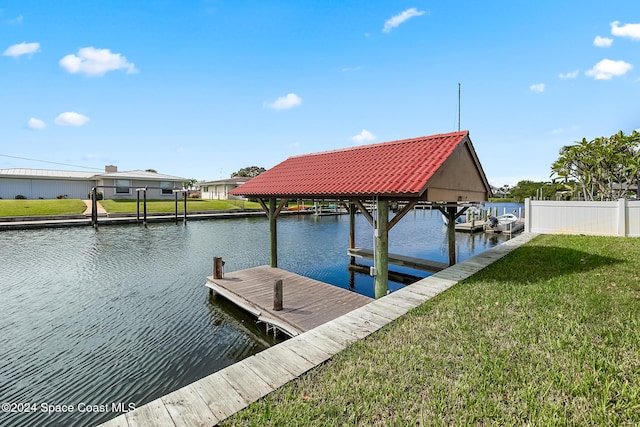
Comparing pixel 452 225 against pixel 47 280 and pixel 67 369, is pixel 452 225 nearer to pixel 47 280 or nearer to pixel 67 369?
pixel 67 369

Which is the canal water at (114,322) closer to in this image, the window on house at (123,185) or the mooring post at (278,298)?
the mooring post at (278,298)

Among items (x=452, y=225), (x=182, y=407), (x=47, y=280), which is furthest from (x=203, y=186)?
(x=182, y=407)

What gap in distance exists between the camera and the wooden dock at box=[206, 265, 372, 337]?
7336 millimetres

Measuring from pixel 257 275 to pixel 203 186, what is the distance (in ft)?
177

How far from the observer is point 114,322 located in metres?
8.52

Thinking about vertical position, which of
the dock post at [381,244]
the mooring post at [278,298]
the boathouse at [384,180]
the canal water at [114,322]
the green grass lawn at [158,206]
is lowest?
the canal water at [114,322]

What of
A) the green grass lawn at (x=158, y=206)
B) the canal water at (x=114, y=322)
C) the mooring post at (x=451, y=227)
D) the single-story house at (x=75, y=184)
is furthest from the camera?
the single-story house at (x=75, y=184)

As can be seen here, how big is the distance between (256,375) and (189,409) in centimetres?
89

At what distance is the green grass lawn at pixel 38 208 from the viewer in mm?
28500

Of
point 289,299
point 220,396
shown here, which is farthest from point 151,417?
point 289,299

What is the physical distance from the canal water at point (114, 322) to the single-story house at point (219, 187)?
3449 centimetres

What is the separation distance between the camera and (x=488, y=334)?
188 inches

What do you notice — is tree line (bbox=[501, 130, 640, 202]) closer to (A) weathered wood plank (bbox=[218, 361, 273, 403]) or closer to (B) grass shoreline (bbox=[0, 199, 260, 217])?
(A) weathered wood plank (bbox=[218, 361, 273, 403])

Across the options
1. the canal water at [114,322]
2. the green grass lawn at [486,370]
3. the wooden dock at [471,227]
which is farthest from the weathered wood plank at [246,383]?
the wooden dock at [471,227]
